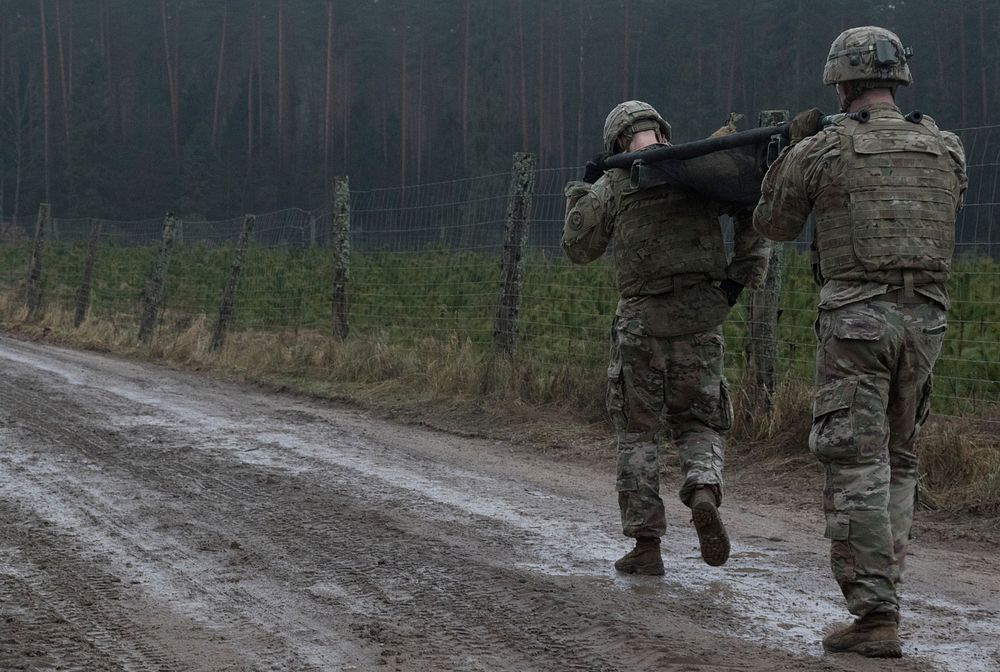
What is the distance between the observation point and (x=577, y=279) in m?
13.4

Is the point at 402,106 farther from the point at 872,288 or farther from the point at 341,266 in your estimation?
the point at 872,288

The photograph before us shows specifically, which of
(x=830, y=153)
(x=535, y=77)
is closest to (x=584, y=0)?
(x=535, y=77)

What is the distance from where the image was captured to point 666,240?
16.6 feet

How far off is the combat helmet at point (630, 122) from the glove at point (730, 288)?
0.74 meters

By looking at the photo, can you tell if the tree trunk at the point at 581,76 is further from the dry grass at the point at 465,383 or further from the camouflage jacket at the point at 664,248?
the camouflage jacket at the point at 664,248

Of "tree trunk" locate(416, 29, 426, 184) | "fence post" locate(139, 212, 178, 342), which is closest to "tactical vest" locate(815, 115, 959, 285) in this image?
"fence post" locate(139, 212, 178, 342)

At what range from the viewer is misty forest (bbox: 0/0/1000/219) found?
48312mm

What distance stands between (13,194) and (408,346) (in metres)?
51.1

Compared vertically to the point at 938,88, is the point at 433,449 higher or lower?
lower

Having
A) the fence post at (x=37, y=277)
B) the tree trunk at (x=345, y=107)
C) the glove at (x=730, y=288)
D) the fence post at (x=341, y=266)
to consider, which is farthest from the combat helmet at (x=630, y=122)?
the tree trunk at (x=345, y=107)

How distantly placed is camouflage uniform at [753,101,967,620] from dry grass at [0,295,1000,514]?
2599 millimetres

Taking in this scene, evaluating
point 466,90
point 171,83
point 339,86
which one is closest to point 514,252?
point 466,90

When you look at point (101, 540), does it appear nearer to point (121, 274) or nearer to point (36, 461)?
point (36, 461)

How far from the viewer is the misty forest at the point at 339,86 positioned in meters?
48.3
